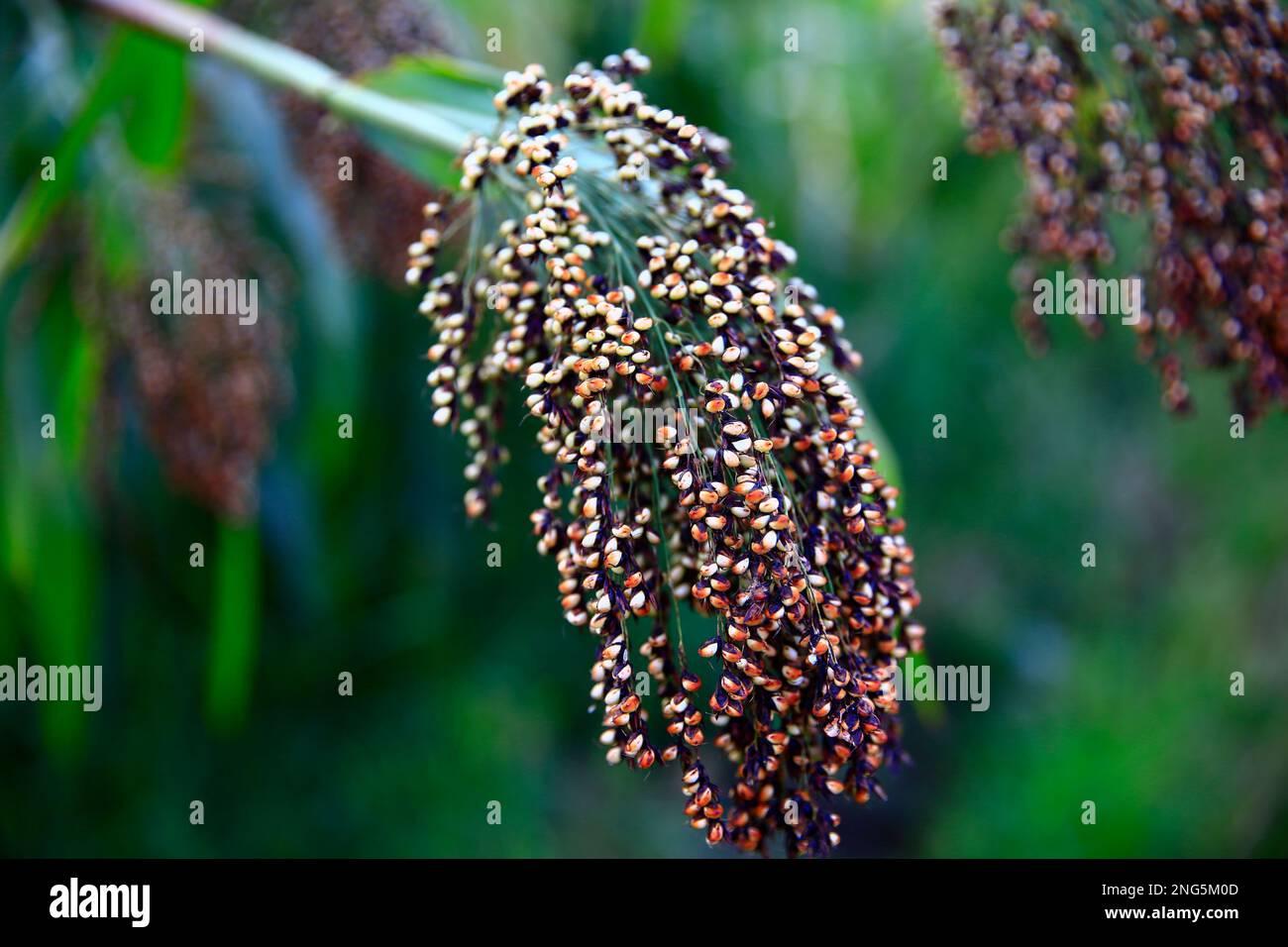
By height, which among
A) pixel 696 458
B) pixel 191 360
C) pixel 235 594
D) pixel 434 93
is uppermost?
pixel 434 93

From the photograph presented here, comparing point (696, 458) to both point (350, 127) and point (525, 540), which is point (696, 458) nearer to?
point (350, 127)

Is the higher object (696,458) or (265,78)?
(265,78)

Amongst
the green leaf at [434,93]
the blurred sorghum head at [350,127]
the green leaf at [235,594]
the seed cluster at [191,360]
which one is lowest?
the green leaf at [235,594]

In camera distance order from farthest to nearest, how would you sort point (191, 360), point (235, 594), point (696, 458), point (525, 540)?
1. point (525, 540)
2. point (235, 594)
3. point (191, 360)
4. point (696, 458)

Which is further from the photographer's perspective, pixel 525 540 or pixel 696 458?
pixel 525 540

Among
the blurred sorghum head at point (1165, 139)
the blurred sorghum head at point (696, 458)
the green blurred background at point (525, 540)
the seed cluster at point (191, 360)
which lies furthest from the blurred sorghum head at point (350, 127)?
the blurred sorghum head at point (1165, 139)

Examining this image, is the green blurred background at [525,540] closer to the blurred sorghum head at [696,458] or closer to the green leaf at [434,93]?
the green leaf at [434,93]

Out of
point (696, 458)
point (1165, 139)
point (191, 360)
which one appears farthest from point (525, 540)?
point (696, 458)
